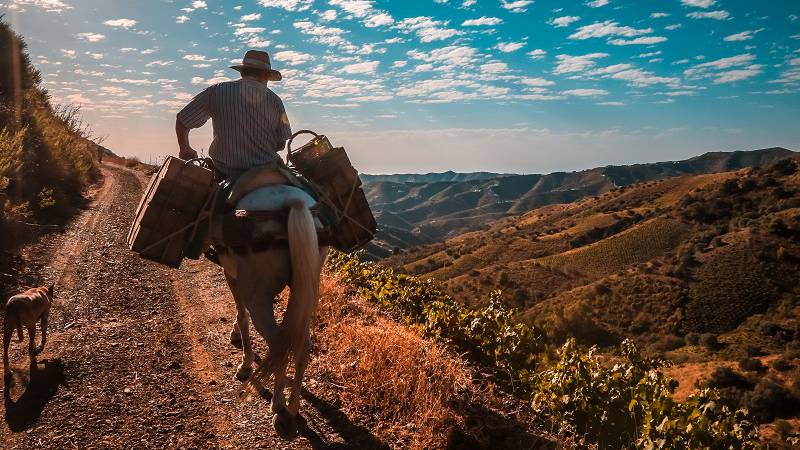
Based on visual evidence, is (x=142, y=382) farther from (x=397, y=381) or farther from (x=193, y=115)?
(x=193, y=115)

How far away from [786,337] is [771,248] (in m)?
26.4

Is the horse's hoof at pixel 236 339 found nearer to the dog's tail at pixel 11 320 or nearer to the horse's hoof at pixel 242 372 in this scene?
the horse's hoof at pixel 242 372

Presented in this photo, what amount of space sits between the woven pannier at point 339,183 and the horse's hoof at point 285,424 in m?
1.74

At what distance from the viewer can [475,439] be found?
4277 millimetres

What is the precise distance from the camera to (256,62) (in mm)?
A: 4859

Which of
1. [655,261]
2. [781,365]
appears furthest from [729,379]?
[655,261]

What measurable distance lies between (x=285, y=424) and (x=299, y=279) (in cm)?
129

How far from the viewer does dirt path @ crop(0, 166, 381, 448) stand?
4.45 meters

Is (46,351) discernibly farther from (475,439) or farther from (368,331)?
(475,439)

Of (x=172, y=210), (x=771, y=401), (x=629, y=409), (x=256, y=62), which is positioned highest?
(x=256, y=62)

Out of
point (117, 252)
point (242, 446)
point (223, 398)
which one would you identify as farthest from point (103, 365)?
point (117, 252)

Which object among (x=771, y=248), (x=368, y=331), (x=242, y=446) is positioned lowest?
(x=771, y=248)

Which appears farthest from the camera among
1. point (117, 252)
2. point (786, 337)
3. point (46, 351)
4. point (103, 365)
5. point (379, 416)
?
point (786, 337)

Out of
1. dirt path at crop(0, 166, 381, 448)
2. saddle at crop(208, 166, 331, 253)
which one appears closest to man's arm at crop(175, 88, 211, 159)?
saddle at crop(208, 166, 331, 253)
